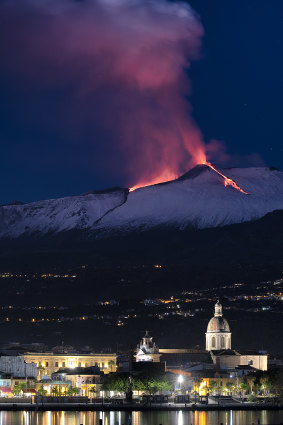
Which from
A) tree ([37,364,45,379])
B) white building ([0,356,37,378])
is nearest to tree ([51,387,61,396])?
white building ([0,356,37,378])

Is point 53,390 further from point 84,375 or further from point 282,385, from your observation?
point 282,385

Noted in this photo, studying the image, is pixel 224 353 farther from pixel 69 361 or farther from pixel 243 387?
pixel 243 387

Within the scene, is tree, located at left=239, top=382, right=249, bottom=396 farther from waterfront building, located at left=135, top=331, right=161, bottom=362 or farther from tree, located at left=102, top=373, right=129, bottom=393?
waterfront building, located at left=135, top=331, right=161, bottom=362

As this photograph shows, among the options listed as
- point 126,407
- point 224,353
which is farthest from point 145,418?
point 224,353

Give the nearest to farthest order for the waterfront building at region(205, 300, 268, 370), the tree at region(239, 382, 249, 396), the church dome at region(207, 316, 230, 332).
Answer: the tree at region(239, 382, 249, 396) → the waterfront building at region(205, 300, 268, 370) → the church dome at region(207, 316, 230, 332)

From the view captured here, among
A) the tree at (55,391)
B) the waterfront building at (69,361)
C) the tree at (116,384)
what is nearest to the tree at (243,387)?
the tree at (116,384)

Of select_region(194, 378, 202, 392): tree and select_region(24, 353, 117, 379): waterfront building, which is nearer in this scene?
select_region(194, 378, 202, 392): tree

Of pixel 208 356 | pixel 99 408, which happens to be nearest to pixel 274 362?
pixel 208 356
